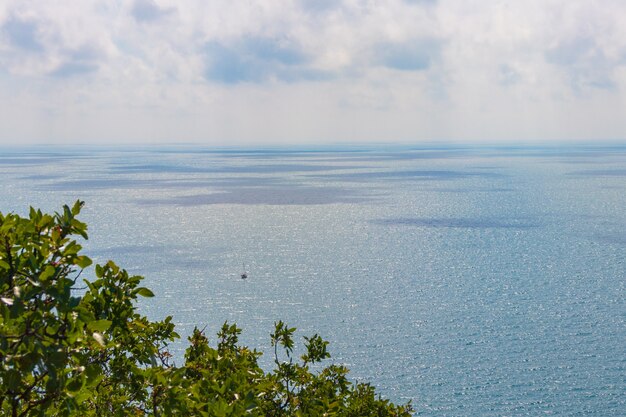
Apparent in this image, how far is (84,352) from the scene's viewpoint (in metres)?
11.1

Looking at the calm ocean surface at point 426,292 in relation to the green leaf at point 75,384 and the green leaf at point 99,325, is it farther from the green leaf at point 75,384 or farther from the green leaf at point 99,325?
the green leaf at point 99,325

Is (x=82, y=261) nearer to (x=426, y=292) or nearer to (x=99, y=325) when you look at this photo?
(x=99, y=325)

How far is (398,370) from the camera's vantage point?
6569 centimetres

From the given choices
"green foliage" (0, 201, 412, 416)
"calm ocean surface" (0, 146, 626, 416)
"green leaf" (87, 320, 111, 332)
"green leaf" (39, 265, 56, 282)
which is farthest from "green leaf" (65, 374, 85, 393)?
"calm ocean surface" (0, 146, 626, 416)

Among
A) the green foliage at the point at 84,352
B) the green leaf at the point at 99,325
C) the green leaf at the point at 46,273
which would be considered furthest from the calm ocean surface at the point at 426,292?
the green leaf at the point at 46,273

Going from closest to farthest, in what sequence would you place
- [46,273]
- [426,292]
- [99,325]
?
[46,273] → [99,325] → [426,292]

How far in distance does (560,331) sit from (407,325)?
18.6 m

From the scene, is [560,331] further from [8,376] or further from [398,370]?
[8,376]

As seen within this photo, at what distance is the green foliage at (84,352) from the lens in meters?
6.70

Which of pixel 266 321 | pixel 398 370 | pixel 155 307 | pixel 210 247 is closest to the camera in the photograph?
pixel 398 370

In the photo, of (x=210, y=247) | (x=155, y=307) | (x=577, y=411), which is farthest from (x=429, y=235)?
(x=577, y=411)

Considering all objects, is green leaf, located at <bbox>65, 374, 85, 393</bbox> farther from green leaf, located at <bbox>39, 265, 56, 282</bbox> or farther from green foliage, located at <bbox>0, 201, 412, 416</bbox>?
green leaf, located at <bbox>39, 265, 56, 282</bbox>

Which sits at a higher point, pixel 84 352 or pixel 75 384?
pixel 75 384

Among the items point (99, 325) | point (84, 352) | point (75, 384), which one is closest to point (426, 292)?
point (84, 352)
